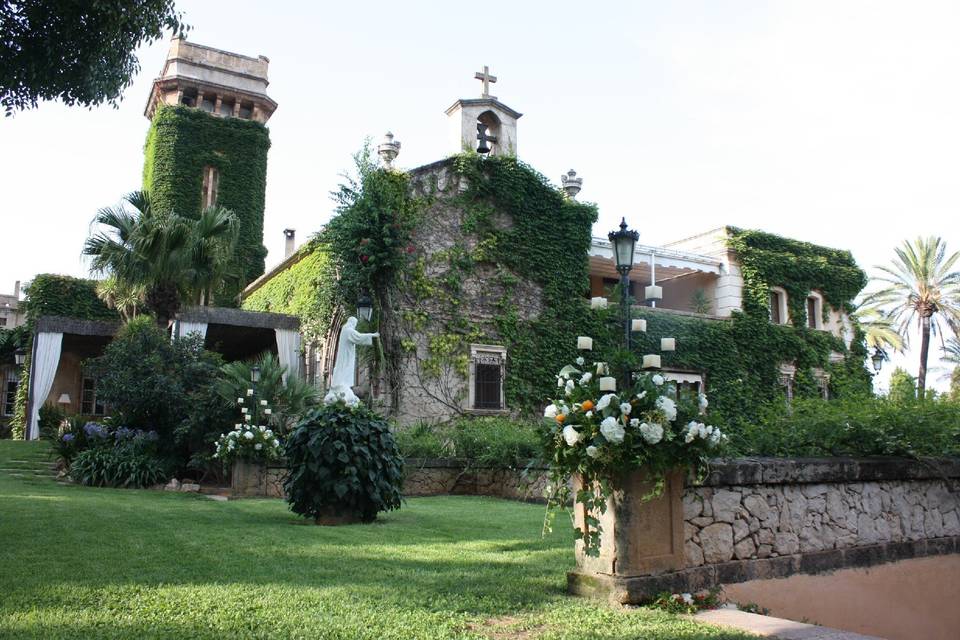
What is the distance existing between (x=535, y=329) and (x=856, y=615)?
1298 centimetres

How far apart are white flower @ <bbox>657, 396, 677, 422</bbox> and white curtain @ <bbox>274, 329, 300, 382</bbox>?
626 inches

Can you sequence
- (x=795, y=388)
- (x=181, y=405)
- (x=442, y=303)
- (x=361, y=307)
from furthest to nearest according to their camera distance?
(x=795, y=388) < (x=442, y=303) < (x=181, y=405) < (x=361, y=307)

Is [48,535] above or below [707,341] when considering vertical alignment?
below

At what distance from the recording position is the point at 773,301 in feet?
81.5

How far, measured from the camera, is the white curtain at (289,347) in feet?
65.9

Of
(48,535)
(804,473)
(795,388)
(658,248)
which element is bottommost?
(48,535)

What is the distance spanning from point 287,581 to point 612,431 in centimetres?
243

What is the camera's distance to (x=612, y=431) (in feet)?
16.3

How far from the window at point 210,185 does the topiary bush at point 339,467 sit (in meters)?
23.4

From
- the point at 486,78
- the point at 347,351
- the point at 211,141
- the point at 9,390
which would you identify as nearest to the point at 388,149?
the point at 486,78

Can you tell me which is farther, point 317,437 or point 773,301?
point 773,301

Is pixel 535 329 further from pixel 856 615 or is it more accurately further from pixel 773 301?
pixel 856 615

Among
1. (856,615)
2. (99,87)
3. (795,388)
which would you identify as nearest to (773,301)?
(795,388)

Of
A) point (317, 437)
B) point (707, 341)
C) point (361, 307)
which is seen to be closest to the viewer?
point (317, 437)
